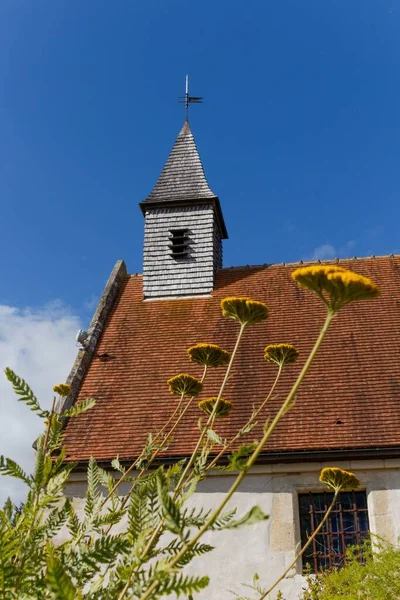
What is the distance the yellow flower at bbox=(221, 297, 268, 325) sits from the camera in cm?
247

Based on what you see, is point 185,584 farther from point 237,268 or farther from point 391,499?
point 237,268

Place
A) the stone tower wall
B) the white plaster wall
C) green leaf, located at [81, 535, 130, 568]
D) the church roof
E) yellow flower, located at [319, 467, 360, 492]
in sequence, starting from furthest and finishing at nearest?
1. the church roof
2. the stone tower wall
3. the white plaster wall
4. yellow flower, located at [319, 467, 360, 492]
5. green leaf, located at [81, 535, 130, 568]

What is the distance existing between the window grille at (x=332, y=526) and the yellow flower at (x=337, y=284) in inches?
264

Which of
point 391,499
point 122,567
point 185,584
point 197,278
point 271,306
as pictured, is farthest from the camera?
point 197,278

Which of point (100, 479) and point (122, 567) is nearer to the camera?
point (122, 567)

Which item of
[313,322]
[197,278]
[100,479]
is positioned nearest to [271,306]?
[313,322]

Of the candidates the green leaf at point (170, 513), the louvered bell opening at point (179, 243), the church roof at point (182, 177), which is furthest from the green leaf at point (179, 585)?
the church roof at point (182, 177)

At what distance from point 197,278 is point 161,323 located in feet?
5.71

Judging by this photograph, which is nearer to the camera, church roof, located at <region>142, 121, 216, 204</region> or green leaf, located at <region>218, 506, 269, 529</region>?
green leaf, located at <region>218, 506, 269, 529</region>

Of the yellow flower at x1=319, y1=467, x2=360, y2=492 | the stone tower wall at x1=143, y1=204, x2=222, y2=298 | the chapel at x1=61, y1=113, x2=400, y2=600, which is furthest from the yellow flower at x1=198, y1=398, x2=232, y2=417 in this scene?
the stone tower wall at x1=143, y1=204, x2=222, y2=298

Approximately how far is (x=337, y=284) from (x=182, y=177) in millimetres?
13672

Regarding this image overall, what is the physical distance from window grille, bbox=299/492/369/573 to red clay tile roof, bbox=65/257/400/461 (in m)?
0.86

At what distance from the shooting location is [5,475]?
2.11 meters

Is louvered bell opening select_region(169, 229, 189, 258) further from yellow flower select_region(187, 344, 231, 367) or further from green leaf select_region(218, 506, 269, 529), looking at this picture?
green leaf select_region(218, 506, 269, 529)
